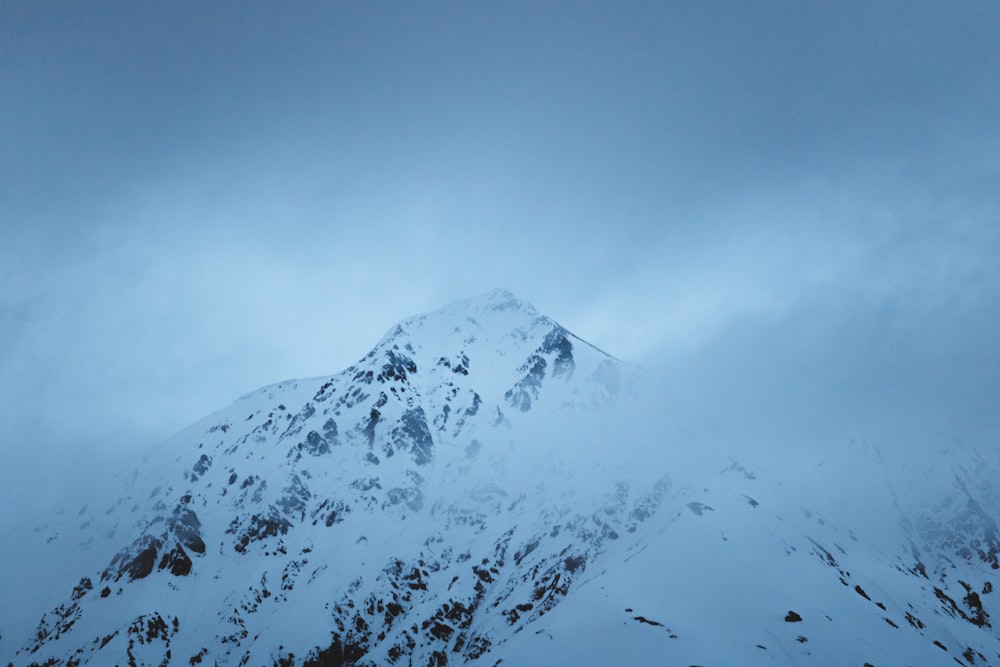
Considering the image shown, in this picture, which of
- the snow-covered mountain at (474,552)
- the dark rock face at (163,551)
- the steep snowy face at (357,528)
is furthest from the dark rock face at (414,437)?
the dark rock face at (163,551)

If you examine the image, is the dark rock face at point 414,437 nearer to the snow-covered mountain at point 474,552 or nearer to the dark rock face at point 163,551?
the snow-covered mountain at point 474,552

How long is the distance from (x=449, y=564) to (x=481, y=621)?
23.8m

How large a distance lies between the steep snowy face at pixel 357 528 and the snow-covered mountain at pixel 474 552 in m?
0.56

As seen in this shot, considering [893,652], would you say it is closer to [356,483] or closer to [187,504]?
[356,483]

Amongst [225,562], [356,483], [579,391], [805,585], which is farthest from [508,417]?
[805,585]

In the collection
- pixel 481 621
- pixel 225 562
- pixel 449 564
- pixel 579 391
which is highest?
pixel 579 391

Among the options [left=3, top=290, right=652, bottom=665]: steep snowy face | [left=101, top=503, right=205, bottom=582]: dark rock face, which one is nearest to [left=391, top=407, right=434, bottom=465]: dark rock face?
[left=3, top=290, right=652, bottom=665]: steep snowy face

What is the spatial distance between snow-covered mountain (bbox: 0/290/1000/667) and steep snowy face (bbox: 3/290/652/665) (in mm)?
564

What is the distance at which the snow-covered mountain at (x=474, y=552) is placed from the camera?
3258 inches

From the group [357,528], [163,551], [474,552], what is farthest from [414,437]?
[163,551]

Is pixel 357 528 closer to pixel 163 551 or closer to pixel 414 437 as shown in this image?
pixel 414 437

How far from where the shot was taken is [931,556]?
19038 cm

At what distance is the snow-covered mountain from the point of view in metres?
82.8

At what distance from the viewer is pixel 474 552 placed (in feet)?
441
